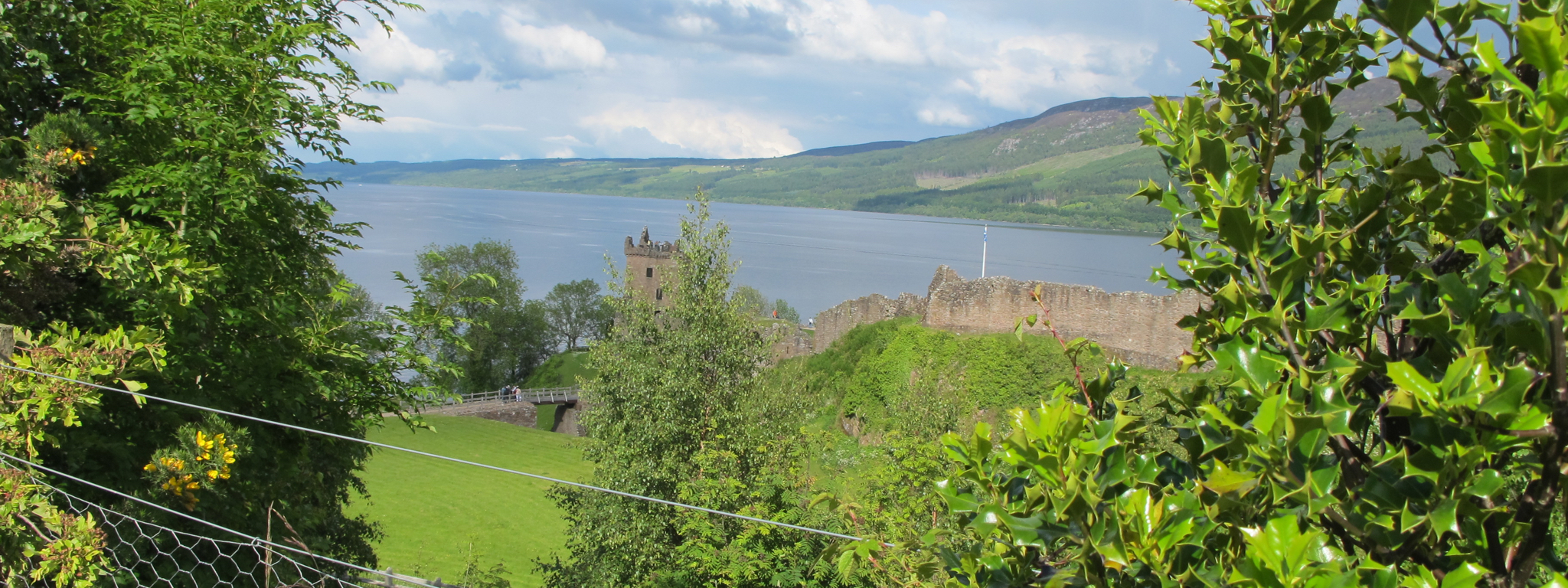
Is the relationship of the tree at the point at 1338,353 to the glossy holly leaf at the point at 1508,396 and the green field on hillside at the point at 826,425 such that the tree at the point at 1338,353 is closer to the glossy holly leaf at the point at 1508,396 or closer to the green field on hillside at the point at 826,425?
the glossy holly leaf at the point at 1508,396

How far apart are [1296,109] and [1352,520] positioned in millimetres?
1087

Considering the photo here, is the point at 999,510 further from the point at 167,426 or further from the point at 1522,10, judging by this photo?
the point at 167,426

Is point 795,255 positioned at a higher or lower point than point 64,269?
lower

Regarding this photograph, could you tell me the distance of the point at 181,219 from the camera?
619cm

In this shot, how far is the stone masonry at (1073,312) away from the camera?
22906mm

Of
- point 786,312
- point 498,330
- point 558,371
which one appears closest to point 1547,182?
point 558,371

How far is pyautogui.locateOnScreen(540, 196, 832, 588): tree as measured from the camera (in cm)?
1232

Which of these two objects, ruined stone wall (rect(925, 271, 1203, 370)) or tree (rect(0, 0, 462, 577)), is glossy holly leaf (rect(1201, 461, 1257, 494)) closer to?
tree (rect(0, 0, 462, 577))

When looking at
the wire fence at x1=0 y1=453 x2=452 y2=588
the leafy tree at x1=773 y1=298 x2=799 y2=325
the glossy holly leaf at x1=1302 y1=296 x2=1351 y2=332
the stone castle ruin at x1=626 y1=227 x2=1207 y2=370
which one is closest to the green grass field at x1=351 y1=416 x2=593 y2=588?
the stone castle ruin at x1=626 y1=227 x2=1207 y2=370

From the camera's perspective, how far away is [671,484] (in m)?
14.2

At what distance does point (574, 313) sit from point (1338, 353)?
7311 centimetres

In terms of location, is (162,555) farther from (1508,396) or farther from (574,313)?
(574,313)

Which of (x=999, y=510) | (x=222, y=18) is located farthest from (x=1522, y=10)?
(x=222, y=18)

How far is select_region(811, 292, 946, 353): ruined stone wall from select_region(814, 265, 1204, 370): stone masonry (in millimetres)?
57
